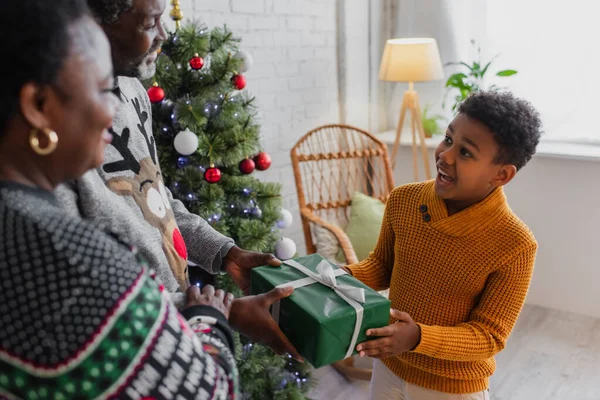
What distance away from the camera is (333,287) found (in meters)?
1.06

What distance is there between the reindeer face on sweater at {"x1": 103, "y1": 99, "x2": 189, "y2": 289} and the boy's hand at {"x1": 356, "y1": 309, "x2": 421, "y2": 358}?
1.32 feet

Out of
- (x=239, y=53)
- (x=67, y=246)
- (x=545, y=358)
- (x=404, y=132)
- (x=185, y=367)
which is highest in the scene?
(x=239, y=53)

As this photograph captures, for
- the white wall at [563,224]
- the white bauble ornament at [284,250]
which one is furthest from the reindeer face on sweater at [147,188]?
the white wall at [563,224]

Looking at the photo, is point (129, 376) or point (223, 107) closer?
point (129, 376)

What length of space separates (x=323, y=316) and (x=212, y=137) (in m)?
0.98

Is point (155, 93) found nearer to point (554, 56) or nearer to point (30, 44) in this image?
point (30, 44)

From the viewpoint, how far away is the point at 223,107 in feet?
5.76

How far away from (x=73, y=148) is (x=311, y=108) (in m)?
2.56

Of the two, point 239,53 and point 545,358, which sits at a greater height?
point 239,53

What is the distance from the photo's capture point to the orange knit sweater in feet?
3.86

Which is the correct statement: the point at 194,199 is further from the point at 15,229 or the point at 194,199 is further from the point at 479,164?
the point at 15,229

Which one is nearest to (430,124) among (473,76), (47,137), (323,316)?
(473,76)

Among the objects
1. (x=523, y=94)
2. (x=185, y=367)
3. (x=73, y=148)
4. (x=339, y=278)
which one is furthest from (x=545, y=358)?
(x=73, y=148)

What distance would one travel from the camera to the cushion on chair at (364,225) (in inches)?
104
